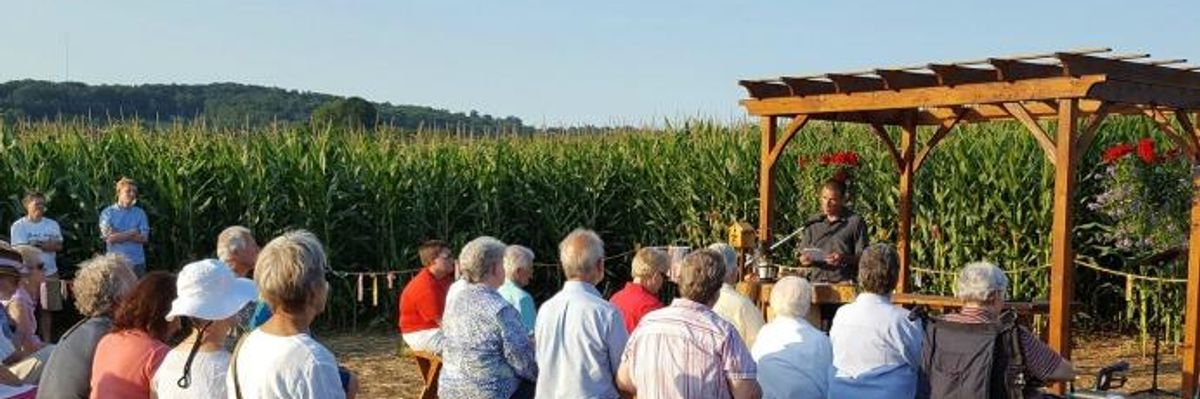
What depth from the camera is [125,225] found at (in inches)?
462

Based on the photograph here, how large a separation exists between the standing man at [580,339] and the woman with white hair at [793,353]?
2.00 feet

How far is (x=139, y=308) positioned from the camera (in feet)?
14.3

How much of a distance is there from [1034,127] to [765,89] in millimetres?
2795

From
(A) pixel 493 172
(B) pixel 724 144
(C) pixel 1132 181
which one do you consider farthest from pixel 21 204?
(C) pixel 1132 181

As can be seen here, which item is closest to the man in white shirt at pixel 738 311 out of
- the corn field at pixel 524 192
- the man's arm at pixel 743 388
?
the man's arm at pixel 743 388

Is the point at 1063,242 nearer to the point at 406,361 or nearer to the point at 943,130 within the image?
the point at 943,130

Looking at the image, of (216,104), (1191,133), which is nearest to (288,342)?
(1191,133)

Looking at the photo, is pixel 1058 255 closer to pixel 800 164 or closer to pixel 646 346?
pixel 646 346

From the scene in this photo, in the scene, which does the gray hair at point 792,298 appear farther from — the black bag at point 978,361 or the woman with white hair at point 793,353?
the black bag at point 978,361

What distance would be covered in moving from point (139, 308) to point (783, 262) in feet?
36.1

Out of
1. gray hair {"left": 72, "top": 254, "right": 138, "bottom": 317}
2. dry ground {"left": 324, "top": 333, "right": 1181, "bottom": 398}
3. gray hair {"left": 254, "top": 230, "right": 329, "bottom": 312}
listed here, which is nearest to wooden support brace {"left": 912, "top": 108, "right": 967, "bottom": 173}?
dry ground {"left": 324, "top": 333, "right": 1181, "bottom": 398}

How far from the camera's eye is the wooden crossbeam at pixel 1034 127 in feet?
27.8

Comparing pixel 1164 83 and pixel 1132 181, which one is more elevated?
pixel 1164 83

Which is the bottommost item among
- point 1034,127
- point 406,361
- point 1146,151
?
point 406,361
